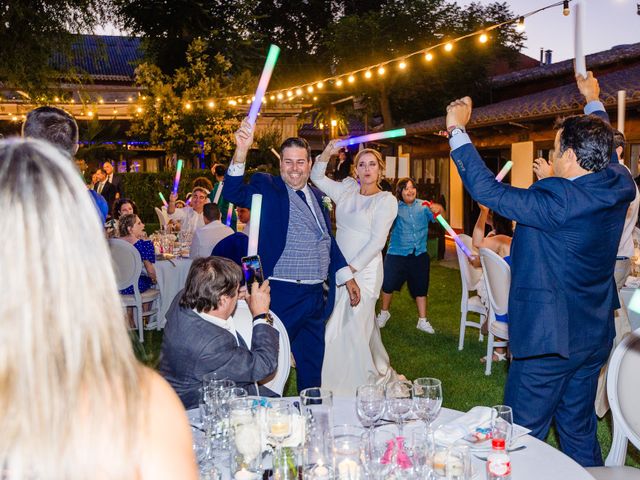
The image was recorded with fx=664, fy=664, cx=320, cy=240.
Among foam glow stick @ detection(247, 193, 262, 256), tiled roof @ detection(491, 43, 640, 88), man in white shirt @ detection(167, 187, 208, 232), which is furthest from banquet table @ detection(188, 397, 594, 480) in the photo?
tiled roof @ detection(491, 43, 640, 88)

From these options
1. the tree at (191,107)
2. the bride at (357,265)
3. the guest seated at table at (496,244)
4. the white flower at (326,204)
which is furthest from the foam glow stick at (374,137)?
the tree at (191,107)

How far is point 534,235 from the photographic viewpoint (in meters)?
2.82

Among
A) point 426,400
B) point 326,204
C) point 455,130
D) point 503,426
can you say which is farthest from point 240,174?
point 503,426

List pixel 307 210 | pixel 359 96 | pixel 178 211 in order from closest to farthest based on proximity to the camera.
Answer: pixel 307 210
pixel 178 211
pixel 359 96

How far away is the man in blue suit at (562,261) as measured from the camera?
272 cm

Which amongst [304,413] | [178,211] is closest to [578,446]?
[304,413]

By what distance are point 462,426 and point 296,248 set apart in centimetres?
198

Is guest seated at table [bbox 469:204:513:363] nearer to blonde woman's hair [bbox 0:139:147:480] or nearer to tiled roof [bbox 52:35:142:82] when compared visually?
blonde woman's hair [bbox 0:139:147:480]

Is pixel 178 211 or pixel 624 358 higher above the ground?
pixel 178 211

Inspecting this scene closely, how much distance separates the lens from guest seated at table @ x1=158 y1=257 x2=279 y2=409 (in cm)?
272

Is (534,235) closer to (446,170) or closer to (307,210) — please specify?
(307,210)

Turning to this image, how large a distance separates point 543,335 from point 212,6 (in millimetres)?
19164

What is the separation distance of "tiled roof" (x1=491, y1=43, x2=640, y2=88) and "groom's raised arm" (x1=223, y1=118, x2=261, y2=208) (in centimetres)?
1129

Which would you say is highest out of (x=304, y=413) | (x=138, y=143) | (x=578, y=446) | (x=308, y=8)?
(x=308, y=8)
